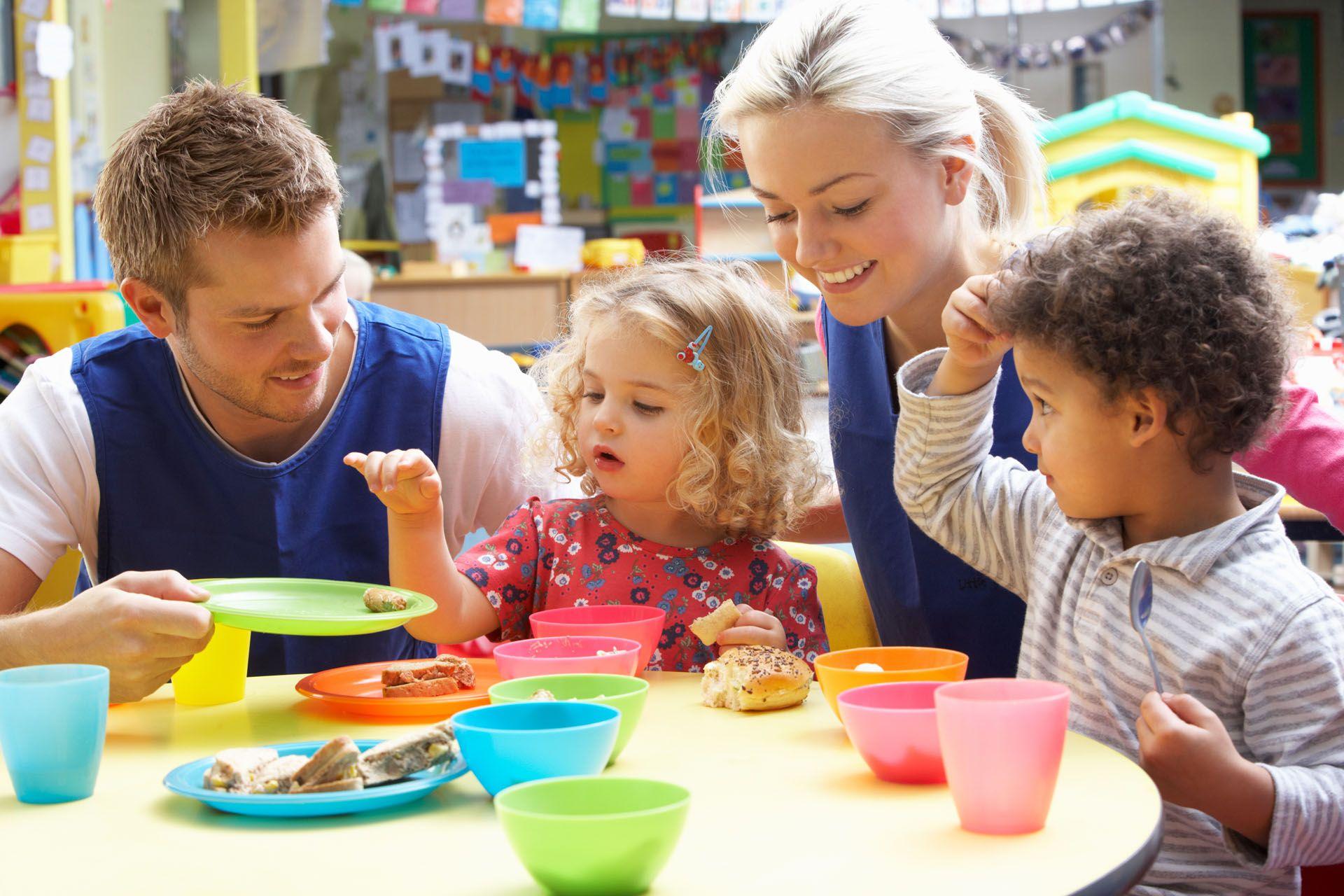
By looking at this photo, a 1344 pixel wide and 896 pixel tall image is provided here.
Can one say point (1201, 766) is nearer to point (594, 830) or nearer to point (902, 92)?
point (594, 830)

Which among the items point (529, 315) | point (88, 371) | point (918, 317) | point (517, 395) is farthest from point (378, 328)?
point (529, 315)

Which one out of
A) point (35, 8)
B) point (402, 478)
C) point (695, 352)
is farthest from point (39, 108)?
point (402, 478)

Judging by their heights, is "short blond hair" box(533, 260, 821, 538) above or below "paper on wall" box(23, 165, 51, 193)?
below

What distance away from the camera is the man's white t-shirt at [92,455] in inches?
67.4

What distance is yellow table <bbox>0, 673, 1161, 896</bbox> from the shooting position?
0.83m

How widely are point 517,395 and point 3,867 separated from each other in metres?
1.20

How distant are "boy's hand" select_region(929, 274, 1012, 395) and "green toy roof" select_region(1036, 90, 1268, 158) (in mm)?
3502

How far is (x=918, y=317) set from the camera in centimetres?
183

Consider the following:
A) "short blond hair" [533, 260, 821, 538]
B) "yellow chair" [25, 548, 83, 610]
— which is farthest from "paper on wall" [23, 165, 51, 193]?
"short blond hair" [533, 260, 821, 538]

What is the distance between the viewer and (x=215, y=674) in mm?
1332

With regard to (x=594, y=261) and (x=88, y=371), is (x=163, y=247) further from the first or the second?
(x=594, y=261)

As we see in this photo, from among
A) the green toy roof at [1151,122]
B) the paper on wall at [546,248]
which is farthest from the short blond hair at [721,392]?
the paper on wall at [546,248]

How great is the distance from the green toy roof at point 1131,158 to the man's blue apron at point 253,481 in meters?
3.37

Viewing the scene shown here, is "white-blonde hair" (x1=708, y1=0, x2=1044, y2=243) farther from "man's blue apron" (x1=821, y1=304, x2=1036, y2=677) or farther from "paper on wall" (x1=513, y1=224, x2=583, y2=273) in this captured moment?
"paper on wall" (x1=513, y1=224, x2=583, y2=273)
